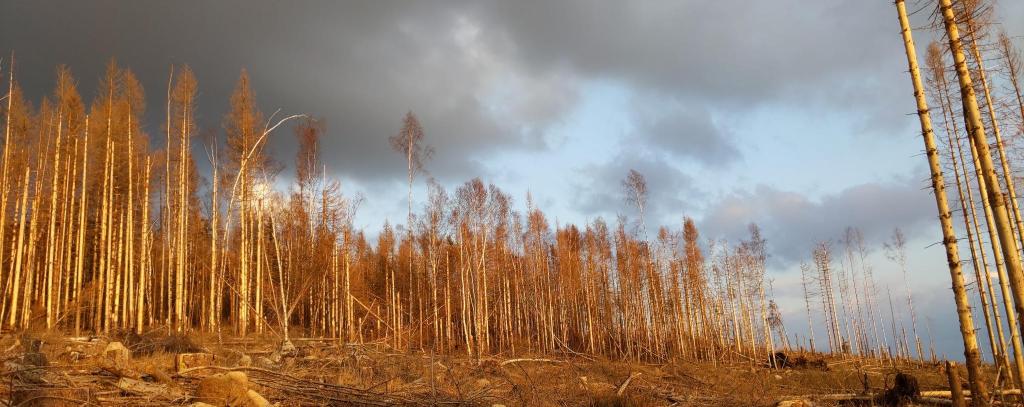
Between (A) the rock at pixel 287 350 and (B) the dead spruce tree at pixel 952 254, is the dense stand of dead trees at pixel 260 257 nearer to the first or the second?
(A) the rock at pixel 287 350

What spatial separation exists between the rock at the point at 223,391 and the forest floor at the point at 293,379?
1 centimetres

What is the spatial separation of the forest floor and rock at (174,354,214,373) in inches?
0.7

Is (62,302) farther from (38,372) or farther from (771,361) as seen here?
(771,361)

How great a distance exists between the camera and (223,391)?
23.5 feet

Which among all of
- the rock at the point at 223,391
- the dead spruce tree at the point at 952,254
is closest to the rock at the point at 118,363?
the rock at the point at 223,391

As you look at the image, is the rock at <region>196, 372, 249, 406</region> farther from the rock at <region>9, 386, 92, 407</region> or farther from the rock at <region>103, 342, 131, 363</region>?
the rock at <region>103, 342, 131, 363</region>

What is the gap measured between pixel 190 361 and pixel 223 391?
2.54 meters

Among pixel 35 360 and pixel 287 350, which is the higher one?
pixel 35 360

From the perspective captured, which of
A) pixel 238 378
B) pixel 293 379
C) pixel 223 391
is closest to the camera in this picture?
pixel 223 391

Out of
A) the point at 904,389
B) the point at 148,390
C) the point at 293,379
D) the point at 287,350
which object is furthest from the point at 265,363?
the point at 904,389

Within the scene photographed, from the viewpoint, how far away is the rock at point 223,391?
7.11 metres

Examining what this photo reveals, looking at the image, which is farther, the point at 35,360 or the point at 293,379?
the point at 293,379

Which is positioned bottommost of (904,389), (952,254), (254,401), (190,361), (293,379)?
(904,389)

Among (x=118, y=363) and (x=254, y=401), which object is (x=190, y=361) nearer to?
(x=118, y=363)
